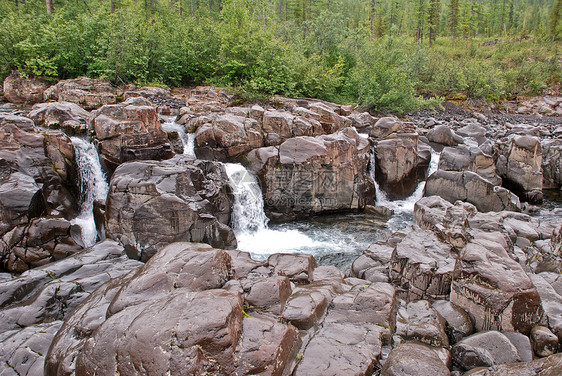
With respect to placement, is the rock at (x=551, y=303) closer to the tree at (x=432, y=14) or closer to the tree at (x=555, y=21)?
the tree at (x=432, y=14)

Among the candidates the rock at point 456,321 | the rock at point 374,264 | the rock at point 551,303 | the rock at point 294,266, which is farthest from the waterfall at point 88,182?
the rock at point 551,303

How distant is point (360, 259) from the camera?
9.38m

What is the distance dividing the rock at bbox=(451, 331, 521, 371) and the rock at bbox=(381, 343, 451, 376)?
0.51 meters

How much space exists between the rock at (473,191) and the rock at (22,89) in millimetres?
21831

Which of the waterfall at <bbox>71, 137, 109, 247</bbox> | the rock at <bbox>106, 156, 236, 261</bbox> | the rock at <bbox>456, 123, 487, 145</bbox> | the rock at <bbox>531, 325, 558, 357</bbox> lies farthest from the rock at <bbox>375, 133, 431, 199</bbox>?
the waterfall at <bbox>71, 137, 109, 247</bbox>

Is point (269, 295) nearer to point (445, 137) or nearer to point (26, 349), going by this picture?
point (26, 349)

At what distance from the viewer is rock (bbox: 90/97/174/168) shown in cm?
1184

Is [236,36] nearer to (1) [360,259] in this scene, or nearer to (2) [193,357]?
(1) [360,259]

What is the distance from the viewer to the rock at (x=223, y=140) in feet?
45.6

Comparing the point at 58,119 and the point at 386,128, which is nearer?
the point at 58,119

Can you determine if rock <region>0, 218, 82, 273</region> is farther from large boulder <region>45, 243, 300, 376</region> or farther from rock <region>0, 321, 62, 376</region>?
large boulder <region>45, 243, 300, 376</region>

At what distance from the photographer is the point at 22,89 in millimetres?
19125

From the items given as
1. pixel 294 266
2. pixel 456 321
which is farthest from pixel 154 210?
pixel 456 321

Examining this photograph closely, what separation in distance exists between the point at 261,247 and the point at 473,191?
9199 millimetres
